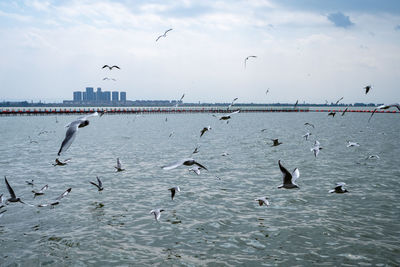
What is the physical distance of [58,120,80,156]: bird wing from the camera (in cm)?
601

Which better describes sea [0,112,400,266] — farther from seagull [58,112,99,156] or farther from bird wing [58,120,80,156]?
bird wing [58,120,80,156]

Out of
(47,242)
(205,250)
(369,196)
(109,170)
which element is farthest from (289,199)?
(109,170)

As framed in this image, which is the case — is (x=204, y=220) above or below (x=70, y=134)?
below

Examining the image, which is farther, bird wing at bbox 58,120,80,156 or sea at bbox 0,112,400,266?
sea at bbox 0,112,400,266

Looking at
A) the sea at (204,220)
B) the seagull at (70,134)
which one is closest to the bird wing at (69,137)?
the seagull at (70,134)

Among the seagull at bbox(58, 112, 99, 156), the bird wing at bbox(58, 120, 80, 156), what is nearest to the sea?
the seagull at bbox(58, 112, 99, 156)

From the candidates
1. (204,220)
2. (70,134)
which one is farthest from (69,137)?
(204,220)

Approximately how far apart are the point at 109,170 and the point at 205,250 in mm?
15043

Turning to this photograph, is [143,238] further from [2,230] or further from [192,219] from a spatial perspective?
[2,230]

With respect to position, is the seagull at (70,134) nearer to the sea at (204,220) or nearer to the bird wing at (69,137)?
the bird wing at (69,137)

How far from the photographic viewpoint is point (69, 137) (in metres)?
6.76

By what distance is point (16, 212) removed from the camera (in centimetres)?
Answer: 1493

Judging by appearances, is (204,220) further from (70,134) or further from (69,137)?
(69,137)

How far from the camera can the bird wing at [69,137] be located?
6012 mm
